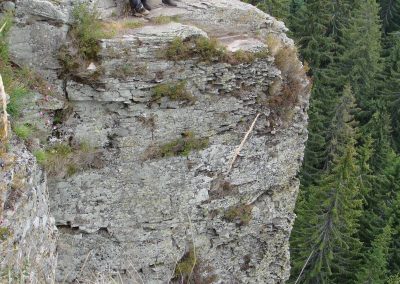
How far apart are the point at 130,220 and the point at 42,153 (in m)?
2.58

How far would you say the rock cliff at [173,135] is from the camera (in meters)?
10.9

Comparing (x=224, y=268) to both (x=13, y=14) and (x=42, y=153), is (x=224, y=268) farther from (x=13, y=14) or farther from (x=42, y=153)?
(x=13, y=14)

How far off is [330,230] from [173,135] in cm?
1327

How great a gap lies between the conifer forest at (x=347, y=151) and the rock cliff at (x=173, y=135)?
794 cm

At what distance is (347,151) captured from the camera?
22.2m

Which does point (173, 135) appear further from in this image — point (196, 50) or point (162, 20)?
point (162, 20)

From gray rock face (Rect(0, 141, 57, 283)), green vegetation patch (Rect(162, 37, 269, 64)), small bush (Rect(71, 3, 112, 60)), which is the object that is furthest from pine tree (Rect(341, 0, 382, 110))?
gray rock face (Rect(0, 141, 57, 283))

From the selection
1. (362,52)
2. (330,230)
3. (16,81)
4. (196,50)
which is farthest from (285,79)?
(362,52)

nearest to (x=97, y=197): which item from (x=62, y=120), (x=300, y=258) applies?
(x=62, y=120)

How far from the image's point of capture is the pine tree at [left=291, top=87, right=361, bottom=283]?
22734 mm

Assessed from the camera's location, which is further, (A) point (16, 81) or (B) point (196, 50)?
(B) point (196, 50)

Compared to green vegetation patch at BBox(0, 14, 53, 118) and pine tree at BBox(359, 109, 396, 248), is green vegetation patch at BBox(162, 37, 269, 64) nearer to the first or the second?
green vegetation patch at BBox(0, 14, 53, 118)

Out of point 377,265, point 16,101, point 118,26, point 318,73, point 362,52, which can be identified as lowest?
point 377,265

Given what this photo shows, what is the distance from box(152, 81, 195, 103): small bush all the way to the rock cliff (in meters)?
→ 0.02
